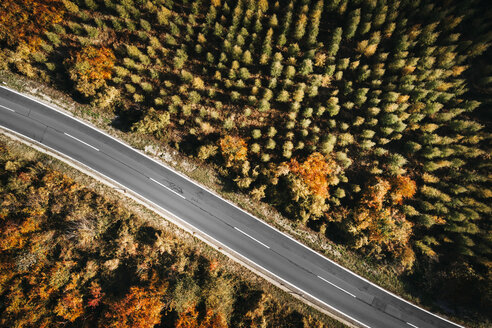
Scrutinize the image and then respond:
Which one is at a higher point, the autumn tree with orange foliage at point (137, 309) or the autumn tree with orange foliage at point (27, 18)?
A: the autumn tree with orange foliage at point (27, 18)

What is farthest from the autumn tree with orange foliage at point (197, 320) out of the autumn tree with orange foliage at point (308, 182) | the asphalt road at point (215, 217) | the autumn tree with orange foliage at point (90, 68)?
the autumn tree with orange foliage at point (90, 68)

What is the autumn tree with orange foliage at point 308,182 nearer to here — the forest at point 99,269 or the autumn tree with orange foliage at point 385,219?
the autumn tree with orange foliage at point 385,219

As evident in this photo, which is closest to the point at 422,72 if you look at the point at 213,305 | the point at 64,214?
the point at 213,305

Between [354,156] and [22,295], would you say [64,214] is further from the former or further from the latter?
[354,156]

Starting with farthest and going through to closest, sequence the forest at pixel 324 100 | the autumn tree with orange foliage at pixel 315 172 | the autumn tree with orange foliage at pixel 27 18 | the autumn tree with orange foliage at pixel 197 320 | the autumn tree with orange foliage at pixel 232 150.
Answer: the autumn tree with orange foliage at pixel 232 150, the autumn tree with orange foliage at pixel 27 18, the forest at pixel 324 100, the autumn tree with orange foliage at pixel 315 172, the autumn tree with orange foliage at pixel 197 320

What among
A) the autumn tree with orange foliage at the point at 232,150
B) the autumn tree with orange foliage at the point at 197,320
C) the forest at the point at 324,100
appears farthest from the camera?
the autumn tree with orange foliage at the point at 232,150

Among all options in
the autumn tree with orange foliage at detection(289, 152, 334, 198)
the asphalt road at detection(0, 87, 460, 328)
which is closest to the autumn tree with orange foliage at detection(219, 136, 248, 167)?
the asphalt road at detection(0, 87, 460, 328)
